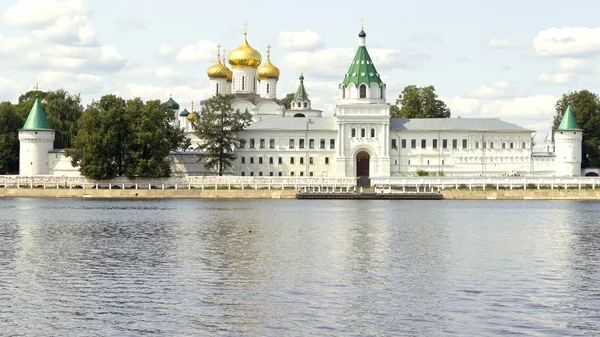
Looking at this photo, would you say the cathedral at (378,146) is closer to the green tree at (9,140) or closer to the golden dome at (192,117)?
the green tree at (9,140)

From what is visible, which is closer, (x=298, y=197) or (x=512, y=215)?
(x=512, y=215)

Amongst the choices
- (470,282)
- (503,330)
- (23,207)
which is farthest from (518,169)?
(503,330)

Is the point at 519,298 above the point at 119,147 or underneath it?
underneath

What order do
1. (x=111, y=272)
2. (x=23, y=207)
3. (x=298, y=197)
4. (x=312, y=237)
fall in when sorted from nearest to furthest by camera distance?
(x=111, y=272)
(x=312, y=237)
(x=23, y=207)
(x=298, y=197)

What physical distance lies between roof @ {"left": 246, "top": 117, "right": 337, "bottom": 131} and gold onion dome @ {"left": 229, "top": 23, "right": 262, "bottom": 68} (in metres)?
8.38

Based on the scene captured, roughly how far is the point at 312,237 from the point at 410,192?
30.8 meters

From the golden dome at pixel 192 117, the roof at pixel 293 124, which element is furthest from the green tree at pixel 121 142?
the golden dome at pixel 192 117

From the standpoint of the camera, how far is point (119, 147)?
2608 inches

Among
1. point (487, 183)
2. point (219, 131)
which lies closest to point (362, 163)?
point (219, 131)

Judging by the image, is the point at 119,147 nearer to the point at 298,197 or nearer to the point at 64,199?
the point at 64,199

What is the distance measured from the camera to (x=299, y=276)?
24.4 meters

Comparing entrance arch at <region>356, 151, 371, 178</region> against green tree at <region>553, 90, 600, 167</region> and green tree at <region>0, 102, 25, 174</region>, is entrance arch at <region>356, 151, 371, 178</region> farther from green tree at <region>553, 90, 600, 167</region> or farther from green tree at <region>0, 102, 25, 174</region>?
green tree at <region>0, 102, 25, 174</region>

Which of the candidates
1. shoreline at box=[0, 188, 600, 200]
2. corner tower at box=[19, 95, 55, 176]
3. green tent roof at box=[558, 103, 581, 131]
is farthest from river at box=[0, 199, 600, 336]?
green tent roof at box=[558, 103, 581, 131]

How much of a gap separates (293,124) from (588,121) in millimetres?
23288
